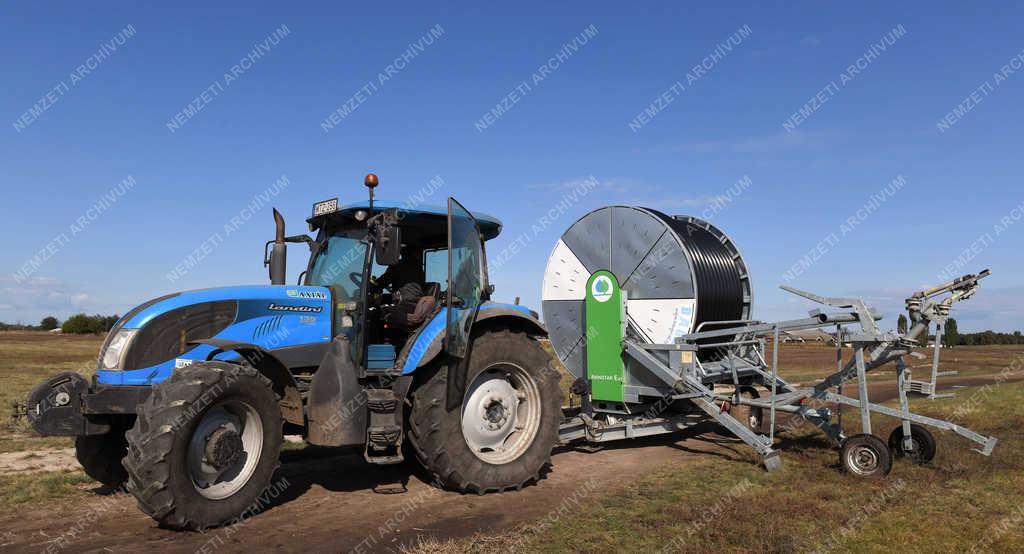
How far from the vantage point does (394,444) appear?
19.5 ft

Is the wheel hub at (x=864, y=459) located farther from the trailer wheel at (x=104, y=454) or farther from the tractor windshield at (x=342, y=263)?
the trailer wheel at (x=104, y=454)

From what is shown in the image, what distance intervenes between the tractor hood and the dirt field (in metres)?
1.25

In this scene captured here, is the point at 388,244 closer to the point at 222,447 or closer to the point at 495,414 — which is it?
the point at 222,447

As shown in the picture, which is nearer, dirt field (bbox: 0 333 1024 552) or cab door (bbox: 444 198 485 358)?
dirt field (bbox: 0 333 1024 552)

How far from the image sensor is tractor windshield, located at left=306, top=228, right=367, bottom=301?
661 centimetres

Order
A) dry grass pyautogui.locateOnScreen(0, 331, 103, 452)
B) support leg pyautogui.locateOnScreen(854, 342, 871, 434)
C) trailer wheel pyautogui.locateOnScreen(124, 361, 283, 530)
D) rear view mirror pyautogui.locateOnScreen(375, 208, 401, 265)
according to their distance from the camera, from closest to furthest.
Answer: trailer wheel pyautogui.locateOnScreen(124, 361, 283, 530) < rear view mirror pyautogui.locateOnScreen(375, 208, 401, 265) < support leg pyautogui.locateOnScreen(854, 342, 871, 434) < dry grass pyautogui.locateOnScreen(0, 331, 103, 452)

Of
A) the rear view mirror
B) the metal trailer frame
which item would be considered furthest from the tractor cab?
the metal trailer frame

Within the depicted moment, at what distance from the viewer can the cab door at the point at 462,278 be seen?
634 centimetres

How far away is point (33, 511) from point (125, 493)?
27.9 inches

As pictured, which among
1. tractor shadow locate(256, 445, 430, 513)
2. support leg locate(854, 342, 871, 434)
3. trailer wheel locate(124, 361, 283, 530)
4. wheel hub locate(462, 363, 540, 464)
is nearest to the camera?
trailer wheel locate(124, 361, 283, 530)

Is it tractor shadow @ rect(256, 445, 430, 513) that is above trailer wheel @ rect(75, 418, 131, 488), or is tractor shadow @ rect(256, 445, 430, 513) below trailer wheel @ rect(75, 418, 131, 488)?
below

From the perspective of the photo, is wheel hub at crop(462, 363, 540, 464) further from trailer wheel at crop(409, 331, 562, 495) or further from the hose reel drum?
the hose reel drum

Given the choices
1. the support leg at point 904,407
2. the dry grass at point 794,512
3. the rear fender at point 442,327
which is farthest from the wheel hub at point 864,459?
the rear fender at point 442,327

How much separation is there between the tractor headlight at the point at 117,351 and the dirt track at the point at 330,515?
1.26 m
